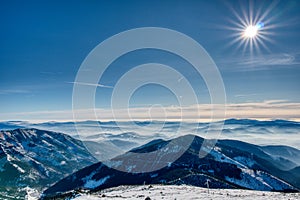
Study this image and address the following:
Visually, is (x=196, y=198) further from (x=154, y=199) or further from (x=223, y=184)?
(x=223, y=184)

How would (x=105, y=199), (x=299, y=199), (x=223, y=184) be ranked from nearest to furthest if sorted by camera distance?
1. (x=299, y=199)
2. (x=105, y=199)
3. (x=223, y=184)

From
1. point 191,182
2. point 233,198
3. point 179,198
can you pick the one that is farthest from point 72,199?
point 191,182

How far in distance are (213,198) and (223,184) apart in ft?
485

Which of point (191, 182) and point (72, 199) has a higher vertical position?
point (72, 199)

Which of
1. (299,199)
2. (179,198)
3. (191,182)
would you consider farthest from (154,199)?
(191,182)

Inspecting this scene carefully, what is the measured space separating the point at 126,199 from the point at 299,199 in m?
34.8

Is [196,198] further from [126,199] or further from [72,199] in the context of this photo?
[72,199]

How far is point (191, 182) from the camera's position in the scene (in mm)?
198750

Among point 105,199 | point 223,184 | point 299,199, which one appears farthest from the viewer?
point 223,184

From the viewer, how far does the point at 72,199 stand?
2335 inches

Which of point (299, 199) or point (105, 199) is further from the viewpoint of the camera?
point (105, 199)

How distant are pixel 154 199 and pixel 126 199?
19.6 feet

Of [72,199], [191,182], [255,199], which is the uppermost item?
[255,199]

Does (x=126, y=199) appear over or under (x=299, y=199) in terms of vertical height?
under
